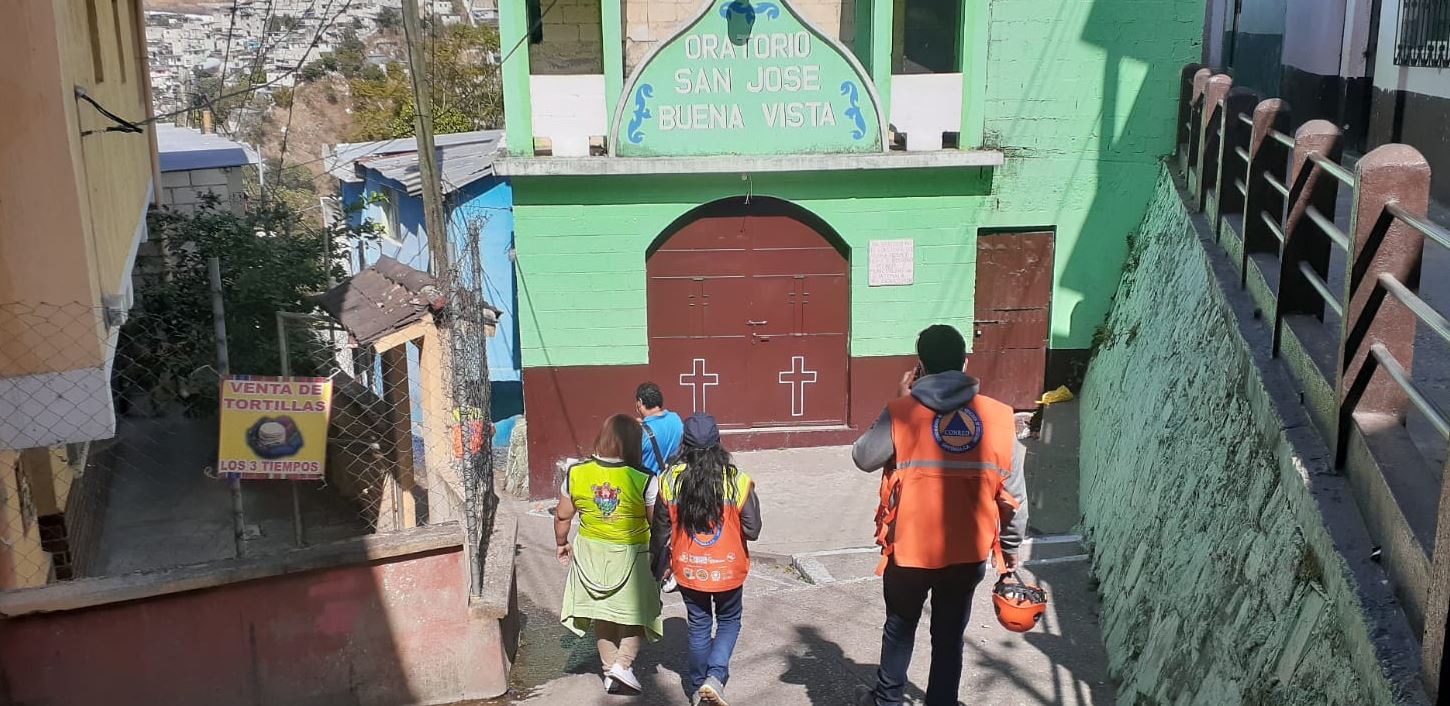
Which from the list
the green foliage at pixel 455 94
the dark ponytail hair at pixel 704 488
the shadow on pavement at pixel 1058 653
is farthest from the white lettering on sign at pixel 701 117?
the green foliage at pixel 455 94

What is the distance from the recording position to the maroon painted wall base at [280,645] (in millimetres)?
5496

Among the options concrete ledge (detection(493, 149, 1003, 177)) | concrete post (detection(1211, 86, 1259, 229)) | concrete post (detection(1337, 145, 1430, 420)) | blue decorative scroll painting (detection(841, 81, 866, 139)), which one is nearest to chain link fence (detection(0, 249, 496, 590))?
concrete ledge (detection(493, 149, 1003, 177))

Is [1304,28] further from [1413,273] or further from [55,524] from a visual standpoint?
[55,524]

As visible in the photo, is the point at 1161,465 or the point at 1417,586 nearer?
the point at 1417,586

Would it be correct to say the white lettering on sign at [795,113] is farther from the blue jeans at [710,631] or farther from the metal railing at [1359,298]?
the blue jeans at [710,631]

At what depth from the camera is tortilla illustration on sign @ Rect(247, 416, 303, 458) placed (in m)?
5.86

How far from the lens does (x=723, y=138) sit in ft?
36.0

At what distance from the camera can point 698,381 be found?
38.3ft

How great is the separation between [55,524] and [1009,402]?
835 centimetres

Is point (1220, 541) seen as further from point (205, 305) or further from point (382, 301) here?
point (205, 305)

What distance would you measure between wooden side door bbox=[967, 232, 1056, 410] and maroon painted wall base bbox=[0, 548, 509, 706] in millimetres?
6903

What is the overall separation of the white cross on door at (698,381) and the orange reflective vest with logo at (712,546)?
6.15 m

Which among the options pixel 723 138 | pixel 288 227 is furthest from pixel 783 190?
pixel 288 227

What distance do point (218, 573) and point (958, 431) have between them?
3.53m
